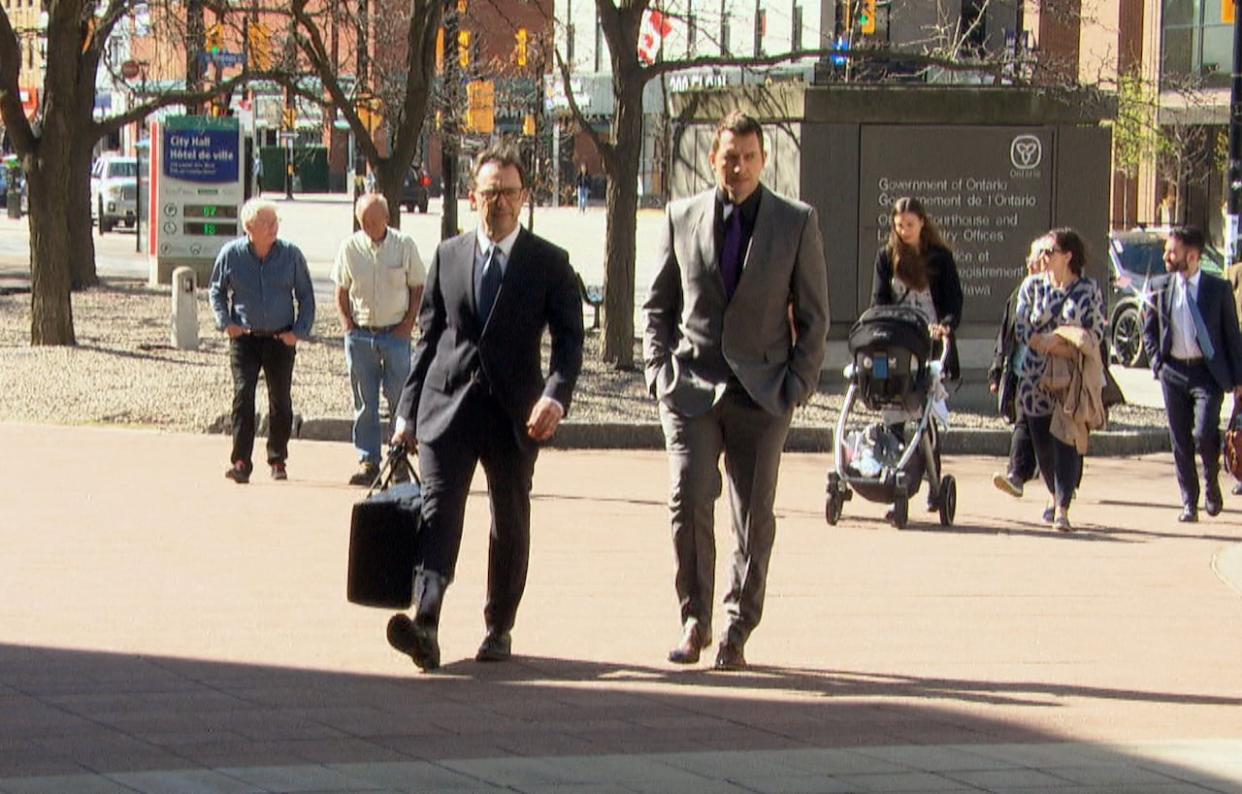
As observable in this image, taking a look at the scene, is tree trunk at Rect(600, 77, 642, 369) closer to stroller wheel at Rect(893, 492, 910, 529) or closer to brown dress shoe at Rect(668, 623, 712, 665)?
stroller wheel at Rect(893, 492, 910, 529)

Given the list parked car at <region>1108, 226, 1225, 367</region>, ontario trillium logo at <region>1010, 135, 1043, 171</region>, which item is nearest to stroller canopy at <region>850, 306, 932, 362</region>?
ontario trillium logo at <region>1010, 135, 1043, 171</region>

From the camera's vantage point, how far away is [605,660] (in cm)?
793

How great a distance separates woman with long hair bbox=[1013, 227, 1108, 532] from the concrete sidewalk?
40 cm

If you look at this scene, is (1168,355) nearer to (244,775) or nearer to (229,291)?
(229,291)

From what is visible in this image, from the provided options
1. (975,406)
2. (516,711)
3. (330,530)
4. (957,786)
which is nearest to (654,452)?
(975,406)

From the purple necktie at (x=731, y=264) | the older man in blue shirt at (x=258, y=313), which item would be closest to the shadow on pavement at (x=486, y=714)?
the purple necktie at (x=731, y=264)

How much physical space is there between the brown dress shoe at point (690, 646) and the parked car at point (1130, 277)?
16.3 m

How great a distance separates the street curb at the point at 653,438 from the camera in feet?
51.3

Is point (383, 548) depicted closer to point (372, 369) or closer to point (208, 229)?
point (372, 369)

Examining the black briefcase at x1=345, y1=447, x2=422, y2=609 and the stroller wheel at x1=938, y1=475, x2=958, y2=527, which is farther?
the stroller wheel at x1=938, y1=475, x2=958, y2=527

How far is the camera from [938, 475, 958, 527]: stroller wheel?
12.2m

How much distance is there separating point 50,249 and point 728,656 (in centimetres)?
1383

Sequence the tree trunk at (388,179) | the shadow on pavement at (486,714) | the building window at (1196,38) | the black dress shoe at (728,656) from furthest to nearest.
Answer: the building window at (1196,38) → the tree trunk at (388,179) → the black dress shoe at (728,656) → the shadow on pavement at (486,714)

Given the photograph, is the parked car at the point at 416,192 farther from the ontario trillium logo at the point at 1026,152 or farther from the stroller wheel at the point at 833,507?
the stroller wheel at the point at 833,507
